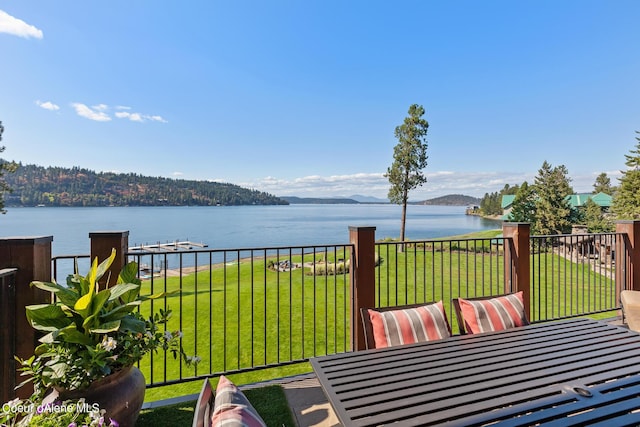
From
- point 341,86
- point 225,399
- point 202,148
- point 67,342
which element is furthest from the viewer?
point 202,148

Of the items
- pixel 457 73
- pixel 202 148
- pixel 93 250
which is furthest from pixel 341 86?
pixel 202 148

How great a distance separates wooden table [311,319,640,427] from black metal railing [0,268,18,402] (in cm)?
191

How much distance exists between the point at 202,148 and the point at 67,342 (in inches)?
1026

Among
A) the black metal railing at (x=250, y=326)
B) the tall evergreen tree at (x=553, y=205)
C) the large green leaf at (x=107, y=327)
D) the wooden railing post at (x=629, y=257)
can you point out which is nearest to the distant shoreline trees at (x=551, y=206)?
the tall evergreen tree at (x=553, y=205)

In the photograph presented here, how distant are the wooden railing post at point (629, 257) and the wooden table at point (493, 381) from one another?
3.11 metres

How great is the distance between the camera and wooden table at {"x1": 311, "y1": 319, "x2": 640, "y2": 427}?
1.17m

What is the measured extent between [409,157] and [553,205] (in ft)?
66.9

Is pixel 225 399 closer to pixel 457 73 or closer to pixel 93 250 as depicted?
pixel 93 250

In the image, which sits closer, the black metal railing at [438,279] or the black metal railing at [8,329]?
the black metal railing at [8,329]

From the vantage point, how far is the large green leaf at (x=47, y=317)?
1603mm

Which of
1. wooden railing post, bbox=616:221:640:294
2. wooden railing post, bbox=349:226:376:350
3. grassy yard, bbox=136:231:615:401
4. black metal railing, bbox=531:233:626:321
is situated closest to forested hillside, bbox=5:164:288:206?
grassy yard, bbox=136:231:615:401

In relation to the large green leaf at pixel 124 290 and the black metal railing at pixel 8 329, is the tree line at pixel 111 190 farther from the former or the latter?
the large green leaf at pixel 124 290

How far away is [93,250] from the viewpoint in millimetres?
2273

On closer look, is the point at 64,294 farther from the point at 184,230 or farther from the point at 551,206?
the point at 184,230
